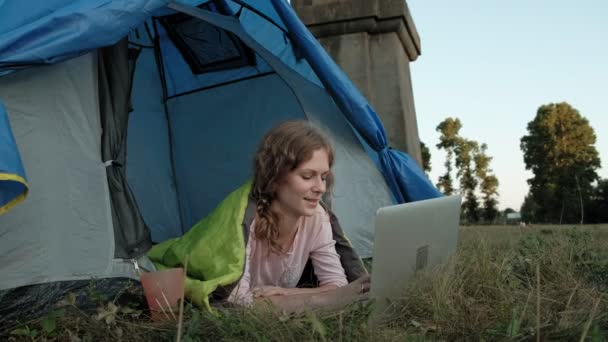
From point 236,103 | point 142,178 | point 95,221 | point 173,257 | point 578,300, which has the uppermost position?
point 236,103

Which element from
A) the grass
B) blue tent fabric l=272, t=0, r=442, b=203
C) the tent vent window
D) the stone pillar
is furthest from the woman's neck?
the stone pillar

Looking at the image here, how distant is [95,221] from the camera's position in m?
2.10

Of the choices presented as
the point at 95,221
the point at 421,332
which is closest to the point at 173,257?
the point at 95,221

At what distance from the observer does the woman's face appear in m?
2.03

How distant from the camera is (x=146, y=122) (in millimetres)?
3572

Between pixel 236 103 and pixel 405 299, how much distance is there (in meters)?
2.04

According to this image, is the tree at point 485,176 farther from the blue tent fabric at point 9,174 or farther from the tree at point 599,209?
the blue tent fabric at point 9,174

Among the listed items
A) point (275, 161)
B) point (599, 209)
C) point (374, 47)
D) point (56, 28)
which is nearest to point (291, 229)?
point (275, 161)

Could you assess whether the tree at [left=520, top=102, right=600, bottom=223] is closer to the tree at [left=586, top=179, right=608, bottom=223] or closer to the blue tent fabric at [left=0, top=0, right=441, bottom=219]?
the tree at [left=586, top=179, right=608, bottom=223]

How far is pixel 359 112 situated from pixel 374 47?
1669 millimetres

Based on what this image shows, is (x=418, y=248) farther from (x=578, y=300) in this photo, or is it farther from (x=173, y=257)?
(x=173, y=257)

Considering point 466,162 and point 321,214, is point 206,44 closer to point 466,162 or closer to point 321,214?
point 321,214

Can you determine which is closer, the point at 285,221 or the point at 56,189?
the point at 56,189

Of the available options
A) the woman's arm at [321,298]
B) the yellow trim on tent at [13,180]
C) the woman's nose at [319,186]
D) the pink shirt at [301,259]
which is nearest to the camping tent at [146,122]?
the yellow trim on tent at [13,180]
